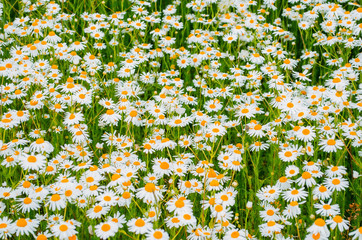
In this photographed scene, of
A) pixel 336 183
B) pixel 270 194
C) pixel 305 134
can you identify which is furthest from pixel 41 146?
pixel 336 183

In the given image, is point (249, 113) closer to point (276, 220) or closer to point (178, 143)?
point (178, 143)

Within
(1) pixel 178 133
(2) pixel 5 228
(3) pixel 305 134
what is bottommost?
(2) pixel 5 228

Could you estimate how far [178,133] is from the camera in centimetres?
328

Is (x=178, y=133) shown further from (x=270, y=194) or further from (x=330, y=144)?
(x=330, y=144)

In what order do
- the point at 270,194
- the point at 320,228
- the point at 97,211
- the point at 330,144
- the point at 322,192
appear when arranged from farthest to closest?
the point at 330,144
the point at 270,194
the point at 322,192
the point at 97,211
the point at 320,228

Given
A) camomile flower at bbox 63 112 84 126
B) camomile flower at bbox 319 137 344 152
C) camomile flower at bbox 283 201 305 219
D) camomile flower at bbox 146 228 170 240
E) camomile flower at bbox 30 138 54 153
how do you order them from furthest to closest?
camomile flower at bbox 63 112 84 126 → camomile flower at bbox 30 138 54 153 → camomile flower at bbox 319 137 344 152 → camomile flower at bbox 283 201 305 219 → camomile flower at bbox 146 228 170 240

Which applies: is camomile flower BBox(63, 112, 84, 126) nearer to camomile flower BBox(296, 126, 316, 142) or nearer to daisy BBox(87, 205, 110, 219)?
daisy BBox(87, 205, 110, 219)

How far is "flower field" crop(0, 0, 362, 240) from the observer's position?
2.58 metres

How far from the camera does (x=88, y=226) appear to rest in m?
2.69

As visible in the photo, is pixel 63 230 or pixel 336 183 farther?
pixel 336 183

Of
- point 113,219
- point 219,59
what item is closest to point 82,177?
point 113,219

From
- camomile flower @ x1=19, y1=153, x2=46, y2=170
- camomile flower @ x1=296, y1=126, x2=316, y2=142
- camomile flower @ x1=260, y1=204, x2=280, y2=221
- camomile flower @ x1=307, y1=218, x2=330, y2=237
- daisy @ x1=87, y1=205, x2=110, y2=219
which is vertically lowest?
camomile flower @ x1=260, y1=204, x2=280, y2=221

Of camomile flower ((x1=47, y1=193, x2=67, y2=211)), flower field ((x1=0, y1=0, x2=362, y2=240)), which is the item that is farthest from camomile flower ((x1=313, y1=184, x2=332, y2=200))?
camomile flower ((x1=47, y1=193, x2=67, y2=211))

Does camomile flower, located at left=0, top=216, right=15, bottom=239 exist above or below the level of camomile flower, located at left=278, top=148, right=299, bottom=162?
below
